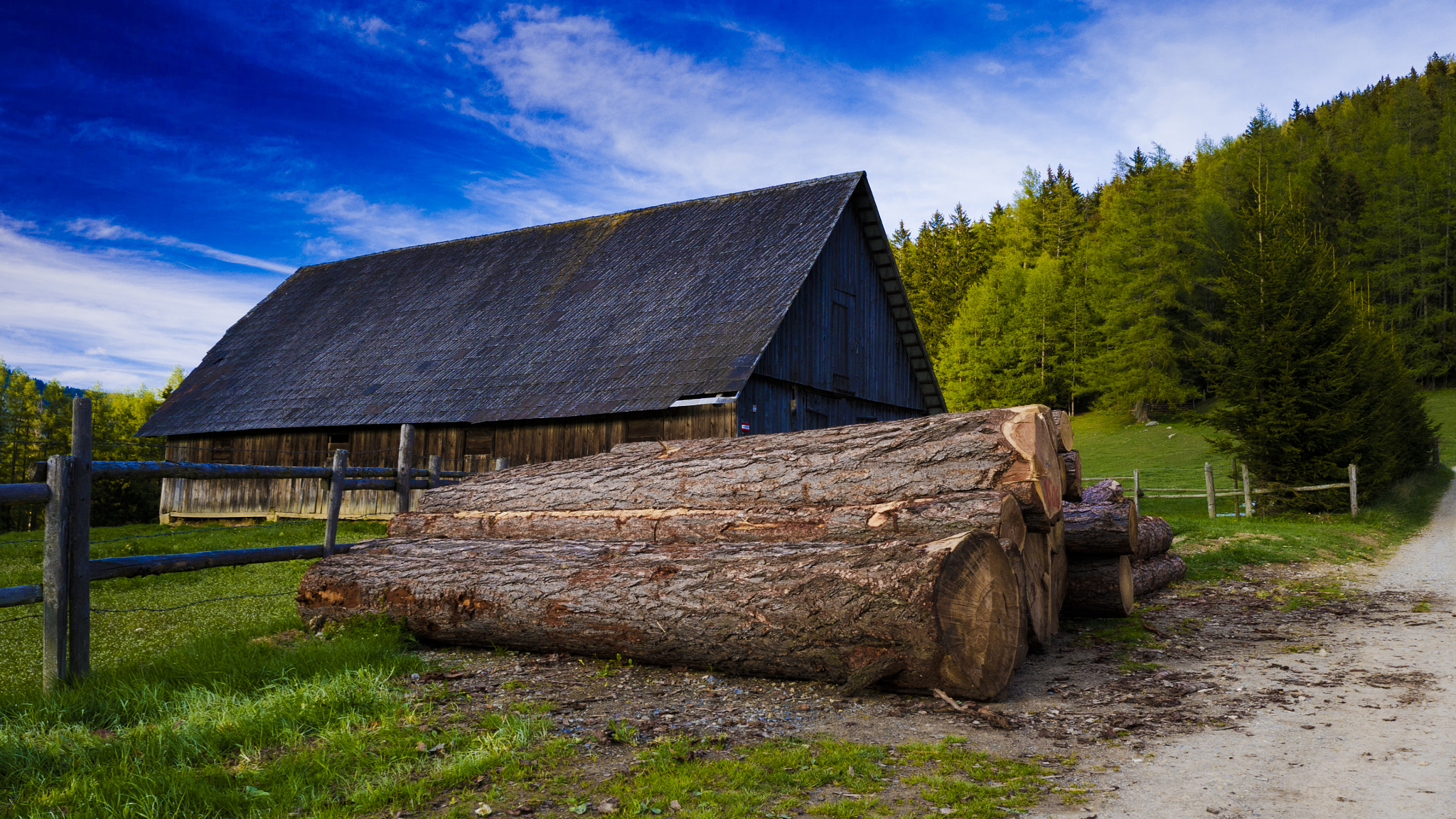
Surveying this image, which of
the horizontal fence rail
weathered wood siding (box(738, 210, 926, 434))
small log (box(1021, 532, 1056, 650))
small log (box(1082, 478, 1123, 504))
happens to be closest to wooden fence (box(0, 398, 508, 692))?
the horizontal fence rail

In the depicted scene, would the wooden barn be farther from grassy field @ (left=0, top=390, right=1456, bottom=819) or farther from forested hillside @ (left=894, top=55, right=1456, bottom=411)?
forested hillside @ (left=894, top=55, right=1456, bottom=411)

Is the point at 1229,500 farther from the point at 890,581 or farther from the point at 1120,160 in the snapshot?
the point at 1120,160

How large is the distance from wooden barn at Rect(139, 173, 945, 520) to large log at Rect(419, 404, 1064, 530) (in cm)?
639

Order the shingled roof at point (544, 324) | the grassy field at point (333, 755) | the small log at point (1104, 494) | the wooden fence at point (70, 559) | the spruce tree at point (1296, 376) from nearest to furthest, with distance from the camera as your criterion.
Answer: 1. the grassy field at point (333, 755)
2. the wooden fence at point (70, 559)
3. the small log at point (1104, 494)
4. the shingled roof at point (544, 324)
5. the spruce tree at point (1296, 376)

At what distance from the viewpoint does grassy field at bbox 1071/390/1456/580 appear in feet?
38.2

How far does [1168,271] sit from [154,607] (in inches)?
1690

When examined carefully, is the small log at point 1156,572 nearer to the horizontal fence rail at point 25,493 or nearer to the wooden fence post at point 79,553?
the wooden fence post at point 79,553

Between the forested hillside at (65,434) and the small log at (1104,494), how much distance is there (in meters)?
24.3

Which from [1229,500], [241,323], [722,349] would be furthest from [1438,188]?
[241,323]

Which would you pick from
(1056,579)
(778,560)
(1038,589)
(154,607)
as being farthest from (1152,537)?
(154,607)

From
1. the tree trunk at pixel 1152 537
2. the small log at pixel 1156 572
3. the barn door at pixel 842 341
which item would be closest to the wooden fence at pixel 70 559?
the small log at pixel 1156 572

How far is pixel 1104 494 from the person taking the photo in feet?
27.3

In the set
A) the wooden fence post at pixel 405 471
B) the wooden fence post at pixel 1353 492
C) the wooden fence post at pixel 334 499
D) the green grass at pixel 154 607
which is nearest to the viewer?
the green grass at pixel 154 607

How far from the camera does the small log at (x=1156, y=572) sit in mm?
8812
